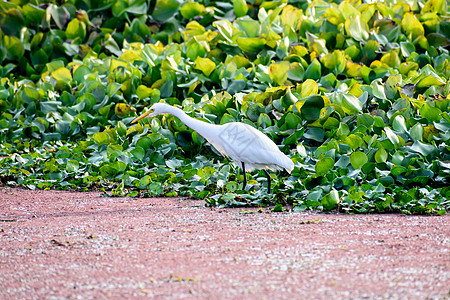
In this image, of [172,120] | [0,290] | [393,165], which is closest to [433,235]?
[393,165]

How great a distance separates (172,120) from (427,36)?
368 cm

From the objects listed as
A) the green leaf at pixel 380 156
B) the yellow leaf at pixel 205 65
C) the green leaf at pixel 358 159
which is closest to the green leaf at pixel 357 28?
the yellow leaf at pixel 205 65

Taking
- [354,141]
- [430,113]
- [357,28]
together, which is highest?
[357,28]

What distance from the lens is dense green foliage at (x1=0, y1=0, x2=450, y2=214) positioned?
4.70 metres

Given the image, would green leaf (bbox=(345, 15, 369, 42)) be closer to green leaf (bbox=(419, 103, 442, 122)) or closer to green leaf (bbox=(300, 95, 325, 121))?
green leaf (bbox=(300, 95, 325, 121))

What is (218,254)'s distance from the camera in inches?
119

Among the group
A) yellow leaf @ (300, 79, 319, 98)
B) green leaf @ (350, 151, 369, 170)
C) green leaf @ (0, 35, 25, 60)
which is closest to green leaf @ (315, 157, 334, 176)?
green leaf @ (350, 151, 369, 170)

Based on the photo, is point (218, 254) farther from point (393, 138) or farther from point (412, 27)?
point (412, 27)

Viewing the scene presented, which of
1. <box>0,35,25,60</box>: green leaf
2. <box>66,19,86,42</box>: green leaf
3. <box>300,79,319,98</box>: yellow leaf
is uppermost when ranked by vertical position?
<box>300,79,319,98</box>: yellow leaf

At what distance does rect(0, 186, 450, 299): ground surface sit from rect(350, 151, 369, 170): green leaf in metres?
0.82

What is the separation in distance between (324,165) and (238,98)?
1.85 meters

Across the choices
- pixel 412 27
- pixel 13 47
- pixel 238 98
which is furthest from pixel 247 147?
pixel 13 47

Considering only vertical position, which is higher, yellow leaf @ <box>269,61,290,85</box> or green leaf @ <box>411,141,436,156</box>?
green leaf @ <box>411,141,436,156</box>

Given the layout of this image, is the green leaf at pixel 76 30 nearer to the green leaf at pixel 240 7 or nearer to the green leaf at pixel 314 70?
the green leaf at pixel 240 7
